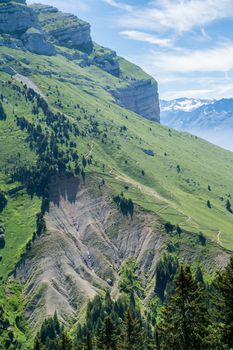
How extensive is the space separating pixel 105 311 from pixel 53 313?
2379cm

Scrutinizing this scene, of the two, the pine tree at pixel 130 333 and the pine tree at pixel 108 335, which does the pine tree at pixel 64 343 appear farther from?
the pine tree at pixel 130 333

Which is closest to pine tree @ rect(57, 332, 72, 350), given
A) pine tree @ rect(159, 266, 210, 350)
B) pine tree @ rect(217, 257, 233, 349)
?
pine tree @ rect(159, 266, 210, 350)

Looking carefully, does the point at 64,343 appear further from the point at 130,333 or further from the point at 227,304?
the point at 227,304

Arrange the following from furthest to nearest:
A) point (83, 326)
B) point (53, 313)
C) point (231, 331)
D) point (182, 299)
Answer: point (53, 313), point (83, 326), point (182, 299), point (231, 331)

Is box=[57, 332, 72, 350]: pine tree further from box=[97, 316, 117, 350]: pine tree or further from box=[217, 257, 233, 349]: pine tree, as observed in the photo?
box=[217, 257, 233, 349]: pine tree

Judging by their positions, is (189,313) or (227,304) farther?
(189,313)

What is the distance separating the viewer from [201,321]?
168 ft

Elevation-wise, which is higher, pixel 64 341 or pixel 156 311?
pixel 64 341

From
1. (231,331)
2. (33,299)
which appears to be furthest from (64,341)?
(33,299)

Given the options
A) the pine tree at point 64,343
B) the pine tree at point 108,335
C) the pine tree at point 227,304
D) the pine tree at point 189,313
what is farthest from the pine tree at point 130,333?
the pine tree at point 227,304

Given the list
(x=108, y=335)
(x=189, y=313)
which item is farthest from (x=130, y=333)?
(x=189, y=313)

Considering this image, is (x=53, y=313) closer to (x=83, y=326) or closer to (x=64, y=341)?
(x=83, y=326)

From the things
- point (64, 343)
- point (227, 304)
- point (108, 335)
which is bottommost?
point (64, 343)

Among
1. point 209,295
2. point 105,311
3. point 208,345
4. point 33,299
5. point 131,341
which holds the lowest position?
point 33,299
